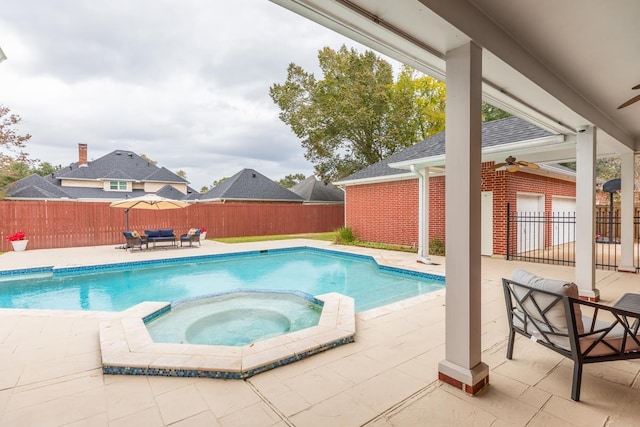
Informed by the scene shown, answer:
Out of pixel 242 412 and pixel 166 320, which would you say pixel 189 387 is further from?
pixel 166 320

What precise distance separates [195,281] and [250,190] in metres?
14.4

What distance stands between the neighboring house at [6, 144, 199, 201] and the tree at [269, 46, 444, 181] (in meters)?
11.2

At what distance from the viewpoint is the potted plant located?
1170 centimetres

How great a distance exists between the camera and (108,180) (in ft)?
77.6

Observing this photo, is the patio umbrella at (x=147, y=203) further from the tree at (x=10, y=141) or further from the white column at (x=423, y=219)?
the white column at (x=423, y=219)

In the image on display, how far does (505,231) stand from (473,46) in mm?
8607

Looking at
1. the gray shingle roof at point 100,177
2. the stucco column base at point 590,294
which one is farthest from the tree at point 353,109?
the stucco column base at point 590,294

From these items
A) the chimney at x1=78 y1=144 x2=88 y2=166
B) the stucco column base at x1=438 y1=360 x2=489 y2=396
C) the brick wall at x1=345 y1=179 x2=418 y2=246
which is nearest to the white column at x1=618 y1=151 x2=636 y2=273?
the brick wall at x1=345 y1=179 x2=418 y2=246

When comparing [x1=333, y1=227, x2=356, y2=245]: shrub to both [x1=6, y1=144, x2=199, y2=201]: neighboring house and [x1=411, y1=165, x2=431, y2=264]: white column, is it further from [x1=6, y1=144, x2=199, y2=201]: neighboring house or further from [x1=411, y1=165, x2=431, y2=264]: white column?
[x1=6, y1=144, x2=199, y2=201]: neighboring house

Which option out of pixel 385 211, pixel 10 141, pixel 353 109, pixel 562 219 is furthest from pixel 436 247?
pixel 10 141

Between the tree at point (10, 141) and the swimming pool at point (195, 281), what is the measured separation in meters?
7.94

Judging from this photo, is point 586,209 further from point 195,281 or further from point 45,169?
point 45,169

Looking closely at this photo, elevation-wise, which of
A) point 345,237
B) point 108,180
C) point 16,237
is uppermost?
point 108,180

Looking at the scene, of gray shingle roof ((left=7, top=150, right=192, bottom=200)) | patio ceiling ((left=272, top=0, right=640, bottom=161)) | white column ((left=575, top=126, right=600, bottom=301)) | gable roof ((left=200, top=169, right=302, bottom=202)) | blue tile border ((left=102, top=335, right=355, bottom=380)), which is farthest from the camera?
gable roof ((left=200, top=169, right=302, bottom=202))
